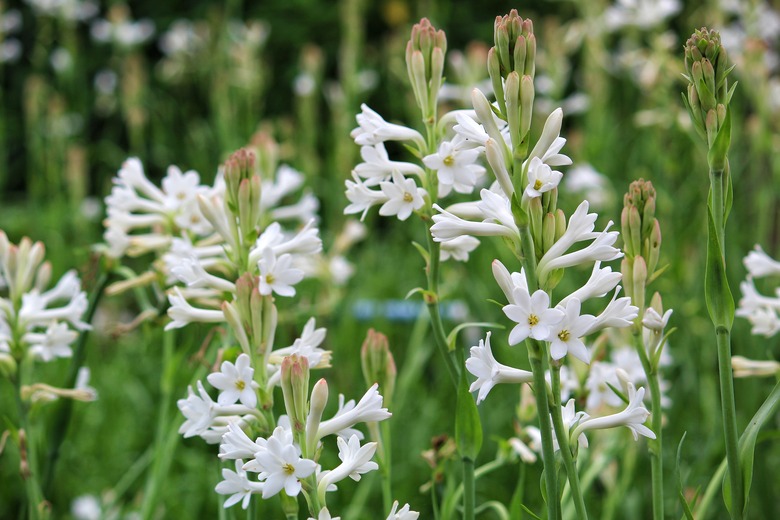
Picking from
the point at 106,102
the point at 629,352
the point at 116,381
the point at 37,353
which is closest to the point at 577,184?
the point at 629,352

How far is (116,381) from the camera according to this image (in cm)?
367

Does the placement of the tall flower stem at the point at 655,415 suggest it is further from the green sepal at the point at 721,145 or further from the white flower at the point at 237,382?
the white flower at the point at 237,382

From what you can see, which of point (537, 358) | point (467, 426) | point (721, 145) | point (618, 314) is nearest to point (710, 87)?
point (721, 145)

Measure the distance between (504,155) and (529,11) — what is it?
611cm

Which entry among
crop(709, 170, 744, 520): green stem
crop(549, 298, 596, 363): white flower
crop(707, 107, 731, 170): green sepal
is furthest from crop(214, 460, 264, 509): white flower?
crop(707, 107, 731, 170): green sepal

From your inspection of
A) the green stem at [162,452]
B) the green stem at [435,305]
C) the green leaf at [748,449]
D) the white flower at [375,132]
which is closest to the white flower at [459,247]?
the green stem at [435,305]

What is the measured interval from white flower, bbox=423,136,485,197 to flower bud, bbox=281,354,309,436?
36 centimetres

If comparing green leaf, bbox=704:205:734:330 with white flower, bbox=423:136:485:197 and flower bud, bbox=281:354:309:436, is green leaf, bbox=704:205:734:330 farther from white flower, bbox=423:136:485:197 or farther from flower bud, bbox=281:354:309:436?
flower bud, bbox=281:354:309:436

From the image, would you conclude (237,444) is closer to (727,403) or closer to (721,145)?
(727,403)

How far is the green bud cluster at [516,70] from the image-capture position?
1.12 m

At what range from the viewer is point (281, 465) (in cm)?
107

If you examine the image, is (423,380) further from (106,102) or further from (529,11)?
(529,11)

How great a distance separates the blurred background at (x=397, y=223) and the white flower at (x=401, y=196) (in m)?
0.45

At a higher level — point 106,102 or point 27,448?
point 106,102
